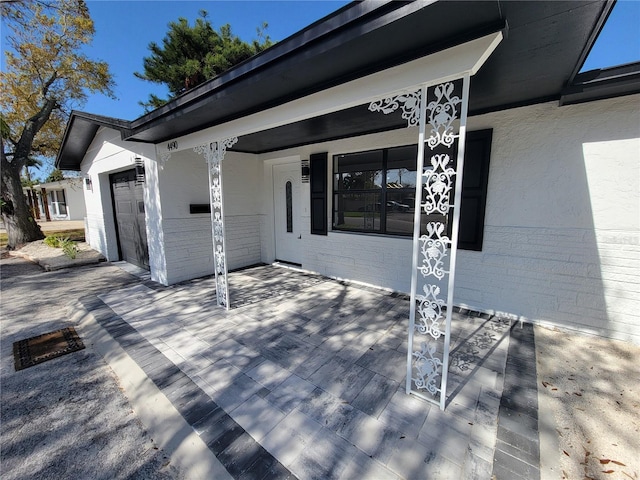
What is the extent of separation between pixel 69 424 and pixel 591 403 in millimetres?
3888

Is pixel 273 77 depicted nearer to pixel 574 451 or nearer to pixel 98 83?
pixel 574 451

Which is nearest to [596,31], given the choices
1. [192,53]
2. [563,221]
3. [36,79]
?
[563,221]

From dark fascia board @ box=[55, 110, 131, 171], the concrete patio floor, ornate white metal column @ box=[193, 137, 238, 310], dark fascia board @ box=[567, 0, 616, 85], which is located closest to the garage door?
dark fascia board @ box=[55, 110, 131, 171]

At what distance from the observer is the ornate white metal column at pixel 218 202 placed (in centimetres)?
343

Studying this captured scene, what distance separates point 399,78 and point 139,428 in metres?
A: 3.08

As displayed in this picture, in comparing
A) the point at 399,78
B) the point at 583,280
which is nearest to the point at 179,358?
the point at 399,78

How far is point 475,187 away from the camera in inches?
133

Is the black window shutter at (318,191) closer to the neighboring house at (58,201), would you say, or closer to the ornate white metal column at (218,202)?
the ornate white metal column at (218,202)

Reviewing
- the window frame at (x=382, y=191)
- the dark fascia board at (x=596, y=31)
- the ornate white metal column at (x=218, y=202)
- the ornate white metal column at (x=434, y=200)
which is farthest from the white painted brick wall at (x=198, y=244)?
the dark fascia board at (x=596, y=31)

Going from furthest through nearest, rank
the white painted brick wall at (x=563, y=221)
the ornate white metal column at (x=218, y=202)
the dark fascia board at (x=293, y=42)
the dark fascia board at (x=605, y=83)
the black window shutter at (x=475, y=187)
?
the ornate white metal column at (x=218, y=202), the black window shutter at (x=475, y=187), the white painted brick wall at (x=563, y=221), the dark fascia board at (x=605, y=83), the dark fascia board at (x=293, y=42)

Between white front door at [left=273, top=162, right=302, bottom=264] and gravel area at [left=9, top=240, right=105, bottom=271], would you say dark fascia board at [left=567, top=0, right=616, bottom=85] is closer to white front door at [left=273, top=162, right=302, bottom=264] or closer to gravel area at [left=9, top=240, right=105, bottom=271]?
white front door at [left=273, top=162, right=302, bottom=264]

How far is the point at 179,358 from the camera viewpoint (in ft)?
8.45

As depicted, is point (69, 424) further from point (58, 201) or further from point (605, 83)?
point (58, 201)

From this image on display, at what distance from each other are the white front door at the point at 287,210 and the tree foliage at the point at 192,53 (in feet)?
18.0
